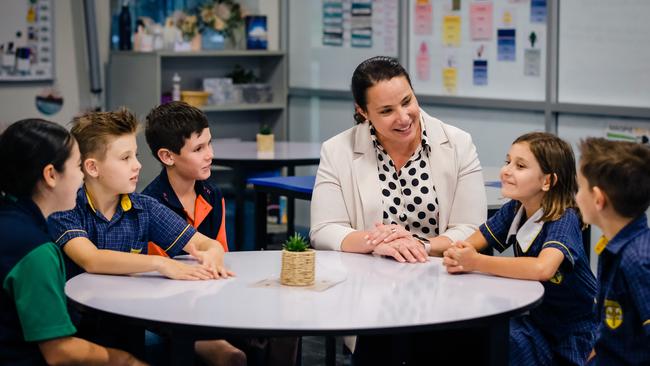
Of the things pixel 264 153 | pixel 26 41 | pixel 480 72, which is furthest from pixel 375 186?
pixel 26 41

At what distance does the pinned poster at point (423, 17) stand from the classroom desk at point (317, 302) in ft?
→ 12.2

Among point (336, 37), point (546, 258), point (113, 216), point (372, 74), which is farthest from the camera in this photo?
point (336, 37)

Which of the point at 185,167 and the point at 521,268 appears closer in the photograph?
the point at 521,268

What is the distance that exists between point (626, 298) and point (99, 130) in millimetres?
1495

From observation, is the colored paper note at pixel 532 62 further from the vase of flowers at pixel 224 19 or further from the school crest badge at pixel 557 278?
the school crest badge at pixel 557 278

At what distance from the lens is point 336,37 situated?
7.23 metres

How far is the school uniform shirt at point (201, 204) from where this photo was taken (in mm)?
3352

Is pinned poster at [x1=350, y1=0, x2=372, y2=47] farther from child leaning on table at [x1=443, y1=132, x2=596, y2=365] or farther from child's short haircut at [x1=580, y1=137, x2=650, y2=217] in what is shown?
child's short haircut at [x1=580, y1=137, x2=650, y2=217]

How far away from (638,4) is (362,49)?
7.26ft

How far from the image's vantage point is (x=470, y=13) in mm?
6141

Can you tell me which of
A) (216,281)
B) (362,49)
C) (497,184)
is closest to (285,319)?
(216,281)

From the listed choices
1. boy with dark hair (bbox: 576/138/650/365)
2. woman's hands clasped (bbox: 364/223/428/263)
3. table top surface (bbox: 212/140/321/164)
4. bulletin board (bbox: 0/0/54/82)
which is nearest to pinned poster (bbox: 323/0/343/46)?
table top surface (bbox: 212/140/321/164)

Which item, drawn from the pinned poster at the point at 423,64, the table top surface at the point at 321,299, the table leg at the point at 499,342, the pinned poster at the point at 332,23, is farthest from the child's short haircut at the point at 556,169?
the pinned poster at the point at 332,23

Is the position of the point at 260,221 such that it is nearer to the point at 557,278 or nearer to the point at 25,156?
the point at 557,278
